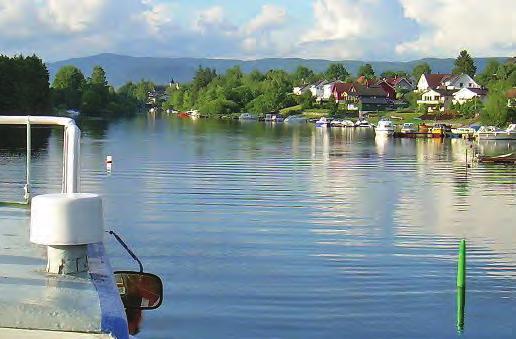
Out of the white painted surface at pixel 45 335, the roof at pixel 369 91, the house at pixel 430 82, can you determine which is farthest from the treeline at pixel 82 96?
the white painted surface at pixel 45 335

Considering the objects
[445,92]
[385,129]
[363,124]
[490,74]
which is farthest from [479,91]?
Result: [385,129]

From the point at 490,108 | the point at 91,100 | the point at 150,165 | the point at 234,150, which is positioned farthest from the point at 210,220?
the point at 91,100

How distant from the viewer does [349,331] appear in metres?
13.7

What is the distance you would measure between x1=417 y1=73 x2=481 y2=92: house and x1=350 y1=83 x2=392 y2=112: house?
10459 mm

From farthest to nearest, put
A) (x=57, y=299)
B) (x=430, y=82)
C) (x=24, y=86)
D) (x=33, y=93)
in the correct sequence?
(x=430, y=82) < (x=33, y=93) < (x=24, y=86) < (x=57, y=299)

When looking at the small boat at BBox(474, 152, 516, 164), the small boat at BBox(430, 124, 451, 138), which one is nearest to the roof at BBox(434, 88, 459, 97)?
the small boat at BBox(430, 124, 451, 138)

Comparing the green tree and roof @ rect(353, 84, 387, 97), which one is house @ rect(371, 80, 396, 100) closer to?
roof @ rect(353, 84, 387, 97)

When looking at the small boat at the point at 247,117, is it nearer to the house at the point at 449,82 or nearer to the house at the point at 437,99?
the house at the point at 437,99

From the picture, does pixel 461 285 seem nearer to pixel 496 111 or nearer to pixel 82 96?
pixel 496 111

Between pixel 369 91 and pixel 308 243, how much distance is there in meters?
157

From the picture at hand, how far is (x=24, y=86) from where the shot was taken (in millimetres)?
106688

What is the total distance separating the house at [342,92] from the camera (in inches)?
7008

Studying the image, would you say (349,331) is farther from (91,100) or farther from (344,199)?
(91,100)

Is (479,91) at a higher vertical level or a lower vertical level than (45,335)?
higher
